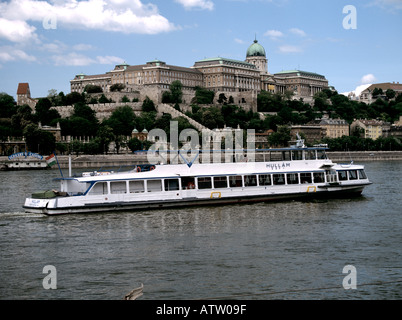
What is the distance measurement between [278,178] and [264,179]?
0.92m

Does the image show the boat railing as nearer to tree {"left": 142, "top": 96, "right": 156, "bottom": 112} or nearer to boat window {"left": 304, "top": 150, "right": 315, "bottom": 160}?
boat window {"left": 304, "top": 150, "right": 315, "bottom": 160}

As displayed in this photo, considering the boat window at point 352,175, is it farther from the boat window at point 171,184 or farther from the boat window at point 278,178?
the boat window at point 171,184

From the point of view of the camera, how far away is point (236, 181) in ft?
110

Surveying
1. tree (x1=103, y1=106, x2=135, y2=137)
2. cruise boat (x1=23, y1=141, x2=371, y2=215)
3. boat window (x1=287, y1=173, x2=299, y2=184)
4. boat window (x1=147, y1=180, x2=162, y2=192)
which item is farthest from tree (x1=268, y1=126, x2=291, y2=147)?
boat window (x1=147, y1=180, x2=162, y2=192)

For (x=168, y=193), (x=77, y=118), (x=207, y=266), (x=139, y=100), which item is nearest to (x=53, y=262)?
(x=207, y=266)

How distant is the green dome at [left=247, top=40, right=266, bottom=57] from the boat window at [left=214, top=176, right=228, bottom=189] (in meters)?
168

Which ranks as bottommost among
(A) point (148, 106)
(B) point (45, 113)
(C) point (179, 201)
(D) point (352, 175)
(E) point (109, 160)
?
(C) point (179, 201)

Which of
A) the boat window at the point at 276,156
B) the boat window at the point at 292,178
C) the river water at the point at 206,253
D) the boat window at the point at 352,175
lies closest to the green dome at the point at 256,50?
the boat window at the point at 352,175

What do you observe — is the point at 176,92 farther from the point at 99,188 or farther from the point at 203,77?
the point at 99,188

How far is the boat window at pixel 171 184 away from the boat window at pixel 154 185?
0.37m

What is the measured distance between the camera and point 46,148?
331 feet

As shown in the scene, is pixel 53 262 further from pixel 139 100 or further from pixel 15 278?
pixel 139 100

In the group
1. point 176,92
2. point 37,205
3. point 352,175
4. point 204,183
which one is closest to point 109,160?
point 176,92
